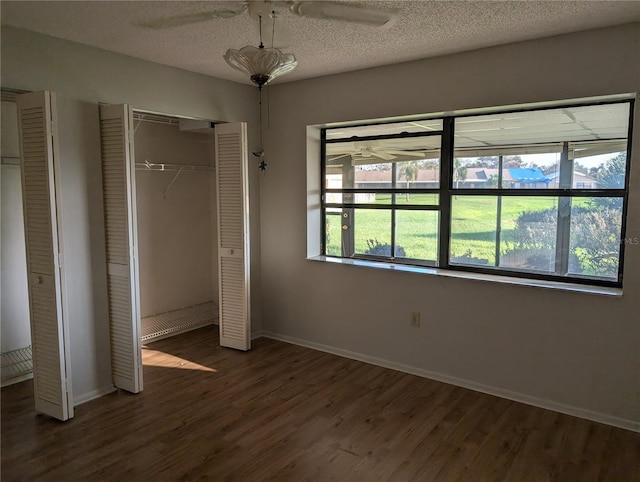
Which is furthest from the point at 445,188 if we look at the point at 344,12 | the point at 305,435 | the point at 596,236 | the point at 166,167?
the point at 166,167

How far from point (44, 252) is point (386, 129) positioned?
2779 millimetres

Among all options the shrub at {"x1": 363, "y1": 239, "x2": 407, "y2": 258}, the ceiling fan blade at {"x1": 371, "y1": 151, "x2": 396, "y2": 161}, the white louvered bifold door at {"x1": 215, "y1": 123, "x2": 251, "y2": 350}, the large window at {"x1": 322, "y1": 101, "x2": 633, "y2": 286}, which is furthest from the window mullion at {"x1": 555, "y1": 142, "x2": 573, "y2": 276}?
the white louvered bifold door at {"x1": 215, "y1": 123, "x2": 251, "y2": 350}

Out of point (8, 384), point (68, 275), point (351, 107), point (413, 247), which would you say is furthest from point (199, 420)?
point (351, 107)

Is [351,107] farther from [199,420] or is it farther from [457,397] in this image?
[199,420]

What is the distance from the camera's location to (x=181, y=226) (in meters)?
4.92

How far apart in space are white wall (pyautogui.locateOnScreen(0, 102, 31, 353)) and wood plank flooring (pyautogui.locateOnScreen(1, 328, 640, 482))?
46cm

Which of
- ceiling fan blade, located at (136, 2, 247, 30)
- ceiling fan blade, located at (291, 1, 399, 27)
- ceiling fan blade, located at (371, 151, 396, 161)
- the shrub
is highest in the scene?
ceiling fan blade, located at (136, 2, 247, 30)

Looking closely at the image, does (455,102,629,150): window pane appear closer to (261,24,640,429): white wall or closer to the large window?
the large window

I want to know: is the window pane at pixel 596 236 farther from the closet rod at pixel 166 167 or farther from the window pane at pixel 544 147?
the closet rod at pixel 166 167

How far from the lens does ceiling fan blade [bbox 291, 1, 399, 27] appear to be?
2.40m

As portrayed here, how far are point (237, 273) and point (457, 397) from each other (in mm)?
2115

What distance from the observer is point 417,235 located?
3990 mm

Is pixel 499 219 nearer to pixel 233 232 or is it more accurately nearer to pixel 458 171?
pixel 458 171

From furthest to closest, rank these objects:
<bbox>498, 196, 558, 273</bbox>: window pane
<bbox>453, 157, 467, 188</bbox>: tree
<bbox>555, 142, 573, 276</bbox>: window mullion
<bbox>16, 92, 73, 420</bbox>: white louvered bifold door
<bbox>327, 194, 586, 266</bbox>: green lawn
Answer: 1. <bbox>453, 157, 467, 188</bbox>: tree
2. <bbox>327, 194, 586, 266</bbox>: green lawn
3. <bbox>498, 196, 558, 273</bbox>: window pane
4. <bbox>555, 142, 573, 276</bbox>: window mullion
5. <bbox>16, 92, 73, 420</bbox>: white louvered bifold door
